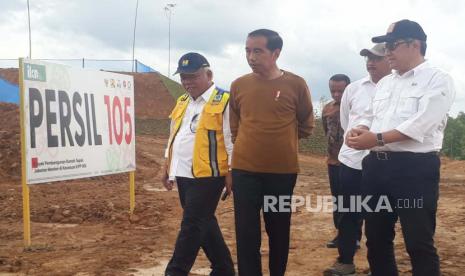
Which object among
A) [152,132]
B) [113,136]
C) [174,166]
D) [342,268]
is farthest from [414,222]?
[152,132]

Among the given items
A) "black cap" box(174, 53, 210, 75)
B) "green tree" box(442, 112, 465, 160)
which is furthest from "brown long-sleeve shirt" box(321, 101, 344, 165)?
"green tree" box(442, 112, 465, 160)

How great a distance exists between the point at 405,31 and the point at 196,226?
6.78 feet

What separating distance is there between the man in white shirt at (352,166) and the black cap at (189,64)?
1432 millimetres

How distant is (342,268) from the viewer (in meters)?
4.50

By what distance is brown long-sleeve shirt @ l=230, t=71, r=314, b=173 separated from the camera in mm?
3639

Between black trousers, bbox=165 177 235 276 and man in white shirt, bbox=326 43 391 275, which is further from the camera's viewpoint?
man in white shirt, bbox=326 43 391 275

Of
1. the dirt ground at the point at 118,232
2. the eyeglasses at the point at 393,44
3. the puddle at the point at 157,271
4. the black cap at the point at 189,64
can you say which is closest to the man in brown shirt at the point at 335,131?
the dirt ground at the point at 118,232

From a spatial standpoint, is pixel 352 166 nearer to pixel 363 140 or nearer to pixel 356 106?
pixel 356 106

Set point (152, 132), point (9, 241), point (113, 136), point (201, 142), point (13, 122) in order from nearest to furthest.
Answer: point (201, 142)
point (9, 241)
point (113, 136)
point (13, 122)
point (152, 132)

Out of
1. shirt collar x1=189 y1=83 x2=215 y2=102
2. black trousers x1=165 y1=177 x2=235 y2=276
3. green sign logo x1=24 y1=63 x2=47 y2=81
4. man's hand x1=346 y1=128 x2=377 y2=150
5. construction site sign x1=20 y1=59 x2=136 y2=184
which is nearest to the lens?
man's hand x1=346 y1=128 x2=377 y2=150

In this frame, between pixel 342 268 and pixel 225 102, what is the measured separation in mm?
1778

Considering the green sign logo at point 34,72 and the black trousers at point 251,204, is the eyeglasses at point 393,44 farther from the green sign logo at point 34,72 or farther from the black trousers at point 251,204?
the green sign logo at point 34,72

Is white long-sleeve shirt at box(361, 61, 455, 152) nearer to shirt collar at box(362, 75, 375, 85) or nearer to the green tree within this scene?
shirt collar at box(362, 75, 375, 85)

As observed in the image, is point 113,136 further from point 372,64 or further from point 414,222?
point 414,222
